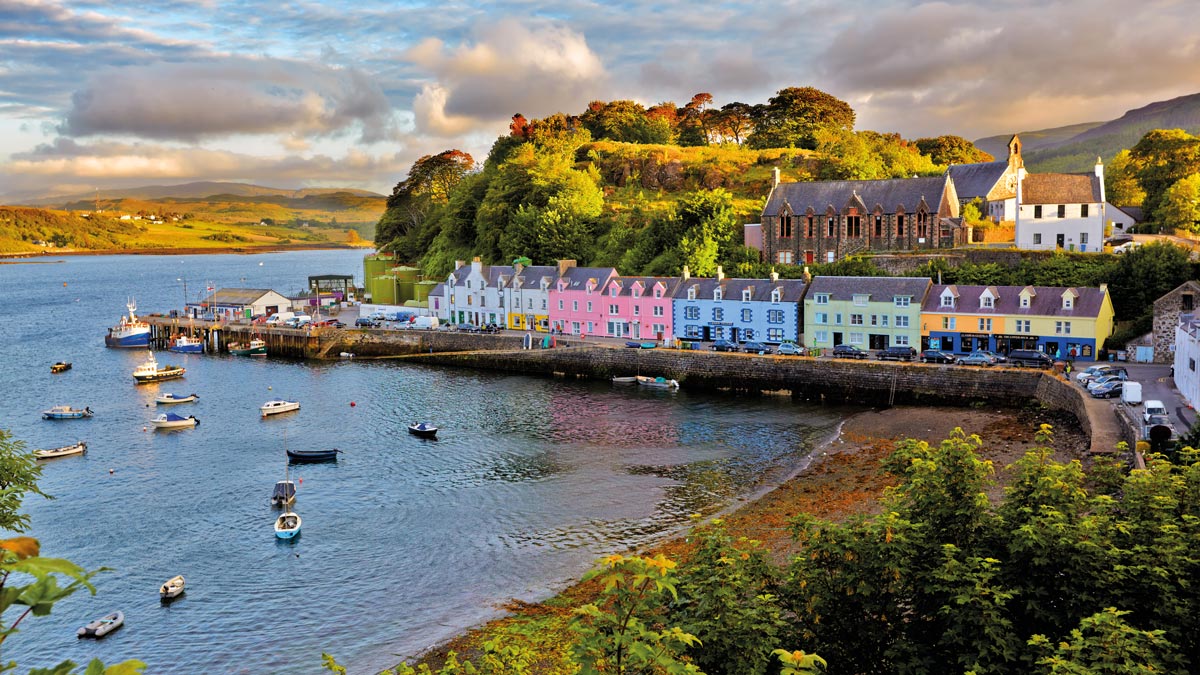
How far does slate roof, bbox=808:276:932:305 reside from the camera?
59.7 m


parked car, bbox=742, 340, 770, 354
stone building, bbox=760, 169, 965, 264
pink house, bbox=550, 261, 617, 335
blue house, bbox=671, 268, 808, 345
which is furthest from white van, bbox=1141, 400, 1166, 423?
pink house, bbox=550, 261, 617, 335

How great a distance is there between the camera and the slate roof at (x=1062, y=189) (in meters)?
67.6

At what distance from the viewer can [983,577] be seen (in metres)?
12.6

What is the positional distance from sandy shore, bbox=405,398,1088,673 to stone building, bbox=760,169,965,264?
92.2ft

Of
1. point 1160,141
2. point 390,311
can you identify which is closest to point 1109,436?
point 1160,141

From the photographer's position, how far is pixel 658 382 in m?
61.5

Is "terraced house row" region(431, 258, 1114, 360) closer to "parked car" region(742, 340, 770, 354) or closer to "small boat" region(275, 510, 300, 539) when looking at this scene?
"parked car" region(742, 340, 770, 354)

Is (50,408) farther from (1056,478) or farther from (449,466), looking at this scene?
(1056,478)

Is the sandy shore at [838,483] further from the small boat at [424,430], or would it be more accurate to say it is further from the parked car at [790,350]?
the small boat at [424,430]

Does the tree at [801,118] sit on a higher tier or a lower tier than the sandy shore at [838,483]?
higher

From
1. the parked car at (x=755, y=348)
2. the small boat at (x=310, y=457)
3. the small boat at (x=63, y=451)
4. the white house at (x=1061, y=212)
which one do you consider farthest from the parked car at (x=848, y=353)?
the small boat at (x=63, y=451)

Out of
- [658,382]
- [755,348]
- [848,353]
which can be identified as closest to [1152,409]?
[848,353]

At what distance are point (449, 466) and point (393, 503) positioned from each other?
5.96m

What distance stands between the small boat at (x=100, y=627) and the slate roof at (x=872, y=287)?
165ft
